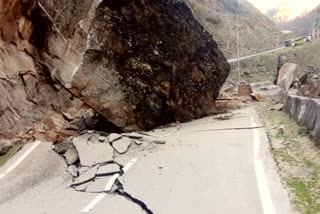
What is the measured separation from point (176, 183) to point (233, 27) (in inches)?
2796

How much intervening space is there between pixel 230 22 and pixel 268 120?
2532 inches

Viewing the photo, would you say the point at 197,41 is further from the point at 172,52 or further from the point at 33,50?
the point at 33,50

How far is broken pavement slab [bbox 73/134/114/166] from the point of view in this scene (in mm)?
9320

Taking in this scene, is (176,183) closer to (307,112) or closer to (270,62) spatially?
(307,112)

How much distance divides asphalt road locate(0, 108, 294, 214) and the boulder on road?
18.1 m

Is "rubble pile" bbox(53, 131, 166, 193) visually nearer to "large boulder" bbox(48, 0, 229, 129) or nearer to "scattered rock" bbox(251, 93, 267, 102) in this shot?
"large boulder" bbox(48, 0, 229, 129)

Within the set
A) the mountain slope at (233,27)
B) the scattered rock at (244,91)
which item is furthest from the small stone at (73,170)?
the mountain slope at (233,27)

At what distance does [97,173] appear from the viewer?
28.2 feet

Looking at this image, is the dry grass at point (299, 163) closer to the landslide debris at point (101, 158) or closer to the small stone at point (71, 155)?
the landslide debris at point (101, 158)

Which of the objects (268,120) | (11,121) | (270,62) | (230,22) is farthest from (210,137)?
(230,22)

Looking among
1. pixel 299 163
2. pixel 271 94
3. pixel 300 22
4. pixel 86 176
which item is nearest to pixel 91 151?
pixel 86 176

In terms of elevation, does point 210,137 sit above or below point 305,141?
below

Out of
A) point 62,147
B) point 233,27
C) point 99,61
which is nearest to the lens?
point 62,147

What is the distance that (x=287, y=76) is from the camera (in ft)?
97.4
